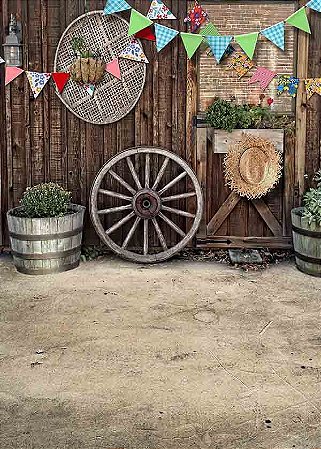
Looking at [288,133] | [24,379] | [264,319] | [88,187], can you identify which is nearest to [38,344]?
[24,379]

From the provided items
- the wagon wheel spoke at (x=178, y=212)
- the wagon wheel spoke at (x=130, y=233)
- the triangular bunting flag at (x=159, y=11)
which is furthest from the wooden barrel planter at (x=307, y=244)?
the triangular bunting flag at (x=159, y=11)

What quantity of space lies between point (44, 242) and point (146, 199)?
1.00 metres

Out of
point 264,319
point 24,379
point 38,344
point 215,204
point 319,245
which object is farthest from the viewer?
point 215,204

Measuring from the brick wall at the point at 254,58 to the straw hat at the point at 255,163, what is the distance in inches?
15.7

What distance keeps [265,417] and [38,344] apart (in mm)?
1511

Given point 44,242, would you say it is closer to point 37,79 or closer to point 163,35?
point 37,79

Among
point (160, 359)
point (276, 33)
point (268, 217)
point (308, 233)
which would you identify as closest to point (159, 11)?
point (276, 33)

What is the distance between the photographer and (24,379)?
137 inches

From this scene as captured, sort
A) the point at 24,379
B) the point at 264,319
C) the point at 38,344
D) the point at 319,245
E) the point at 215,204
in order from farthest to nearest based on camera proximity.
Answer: the point at 215,204, the point at 319,245, the point at 264,319, the point at 38,344, the point at 24,379

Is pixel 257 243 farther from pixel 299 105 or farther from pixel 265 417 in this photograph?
pixel 265 417

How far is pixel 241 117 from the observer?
583cm

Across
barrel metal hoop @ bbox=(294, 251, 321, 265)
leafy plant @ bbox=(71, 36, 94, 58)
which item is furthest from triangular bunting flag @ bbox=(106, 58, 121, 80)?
barrel metal hoop @ bbox=(294, 251, 321, 265)

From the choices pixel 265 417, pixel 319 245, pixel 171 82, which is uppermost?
pixel 171 82

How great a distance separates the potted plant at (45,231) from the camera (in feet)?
17.4
